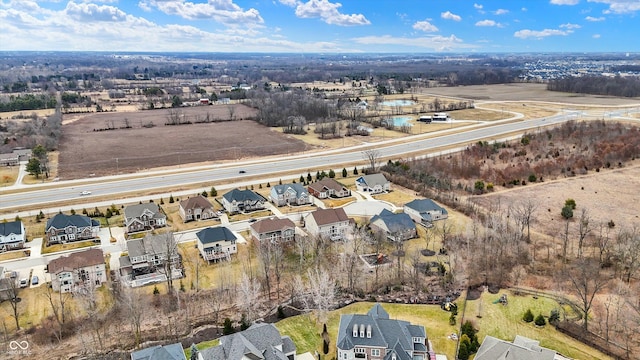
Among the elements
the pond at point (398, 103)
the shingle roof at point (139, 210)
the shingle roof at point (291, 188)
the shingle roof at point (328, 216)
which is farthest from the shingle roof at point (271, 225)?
the pond at point (398, 103)

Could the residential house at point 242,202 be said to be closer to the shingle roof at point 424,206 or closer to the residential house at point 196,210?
the residential house at point 196,210

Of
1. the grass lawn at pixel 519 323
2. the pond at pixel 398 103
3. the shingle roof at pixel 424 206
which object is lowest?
the grass lawn at pixel 519 323

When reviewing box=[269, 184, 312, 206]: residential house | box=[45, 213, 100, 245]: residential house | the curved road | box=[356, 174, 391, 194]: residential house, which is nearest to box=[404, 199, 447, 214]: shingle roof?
box=[356, 174, 391, 194]: residential house

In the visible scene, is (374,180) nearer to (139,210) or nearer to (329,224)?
(329,224)

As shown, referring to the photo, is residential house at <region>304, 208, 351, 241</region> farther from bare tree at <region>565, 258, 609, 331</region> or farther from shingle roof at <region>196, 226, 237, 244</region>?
bare tree at <region>565, 258, 609, 331</region>

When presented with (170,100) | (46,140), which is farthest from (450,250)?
(170,100)

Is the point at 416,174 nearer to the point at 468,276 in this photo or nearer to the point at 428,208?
the point at 428,208
